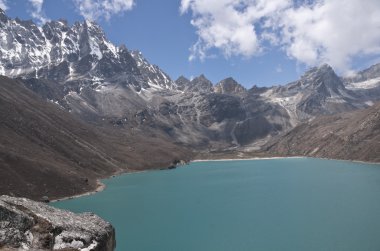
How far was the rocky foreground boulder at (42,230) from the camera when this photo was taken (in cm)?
3028

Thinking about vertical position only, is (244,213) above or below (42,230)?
above

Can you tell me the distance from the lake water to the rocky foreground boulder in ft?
134

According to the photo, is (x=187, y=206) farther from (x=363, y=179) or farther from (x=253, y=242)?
(x=363, y=179)

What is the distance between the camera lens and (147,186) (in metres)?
169

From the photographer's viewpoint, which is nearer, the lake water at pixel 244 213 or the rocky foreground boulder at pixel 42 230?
the rocky foreground boulder at pixel 42 230

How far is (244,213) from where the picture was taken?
104 m

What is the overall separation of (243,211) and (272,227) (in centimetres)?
2077

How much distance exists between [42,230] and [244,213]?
7752cm

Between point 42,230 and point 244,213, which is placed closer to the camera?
point 42,230

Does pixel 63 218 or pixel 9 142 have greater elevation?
pixel 9 142

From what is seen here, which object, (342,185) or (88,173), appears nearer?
(342,185)

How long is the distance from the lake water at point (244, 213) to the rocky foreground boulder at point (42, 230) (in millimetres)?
40692

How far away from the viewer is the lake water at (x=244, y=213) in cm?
7569

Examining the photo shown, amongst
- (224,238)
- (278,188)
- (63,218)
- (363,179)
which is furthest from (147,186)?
(63,218)
